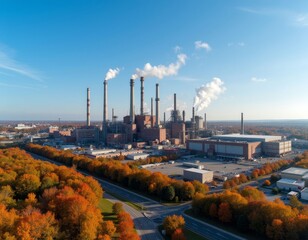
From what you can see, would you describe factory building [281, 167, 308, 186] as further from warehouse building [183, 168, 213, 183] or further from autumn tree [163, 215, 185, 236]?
autumn tree [163, 215, 185, 236]

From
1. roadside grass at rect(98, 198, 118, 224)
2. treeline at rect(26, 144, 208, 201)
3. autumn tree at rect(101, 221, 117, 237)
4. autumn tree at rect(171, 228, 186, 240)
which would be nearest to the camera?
autumn tree at rect(171, 228, 186, 240)

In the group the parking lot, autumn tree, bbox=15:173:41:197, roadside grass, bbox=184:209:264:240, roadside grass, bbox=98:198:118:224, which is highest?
autumn tree, bbox=15:173:41:197

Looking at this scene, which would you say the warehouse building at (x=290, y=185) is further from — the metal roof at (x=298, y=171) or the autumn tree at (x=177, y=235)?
the autumn tree at (x=177, y=235)

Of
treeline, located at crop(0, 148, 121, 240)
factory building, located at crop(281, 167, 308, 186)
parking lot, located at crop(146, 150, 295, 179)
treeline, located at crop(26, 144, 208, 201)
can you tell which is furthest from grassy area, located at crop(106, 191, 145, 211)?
factory building, located at crop(281, 167, 308, 186)

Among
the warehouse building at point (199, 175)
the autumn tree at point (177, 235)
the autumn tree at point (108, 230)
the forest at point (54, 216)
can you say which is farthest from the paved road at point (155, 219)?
the warehouse building at point (199, 175)

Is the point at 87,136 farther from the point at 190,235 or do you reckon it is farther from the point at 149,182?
the point at 190,235

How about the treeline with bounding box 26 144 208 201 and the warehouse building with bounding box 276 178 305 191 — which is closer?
the treeline with bounding box 26 144 208 201

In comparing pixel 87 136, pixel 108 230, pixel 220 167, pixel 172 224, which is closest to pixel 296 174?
pixel 220 167
